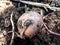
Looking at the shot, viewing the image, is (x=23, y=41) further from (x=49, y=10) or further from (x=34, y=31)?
(x=49, y=10)

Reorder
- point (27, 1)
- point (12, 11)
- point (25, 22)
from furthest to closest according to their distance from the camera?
1. point (27, 1)
2. point (12, 11)
3. point (25, 22)

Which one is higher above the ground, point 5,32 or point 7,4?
point 7,4

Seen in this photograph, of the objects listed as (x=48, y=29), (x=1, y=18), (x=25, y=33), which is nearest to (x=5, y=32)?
(x=1, y=18)

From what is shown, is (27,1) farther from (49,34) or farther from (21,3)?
(49,34)

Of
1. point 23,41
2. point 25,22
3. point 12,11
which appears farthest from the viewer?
point 12,11

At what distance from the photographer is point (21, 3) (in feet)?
6.81

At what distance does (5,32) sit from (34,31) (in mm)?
324

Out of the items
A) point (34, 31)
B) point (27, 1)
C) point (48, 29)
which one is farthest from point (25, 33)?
point (27, 1)

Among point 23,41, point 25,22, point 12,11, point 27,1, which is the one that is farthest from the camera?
point 27,1

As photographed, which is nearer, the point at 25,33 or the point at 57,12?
the point at 25,33

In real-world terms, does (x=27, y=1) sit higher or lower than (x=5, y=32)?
higher

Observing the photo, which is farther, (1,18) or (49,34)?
(1,18)

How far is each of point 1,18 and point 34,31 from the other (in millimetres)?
431

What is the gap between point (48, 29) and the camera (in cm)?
174
